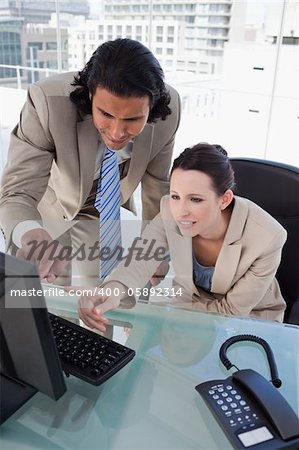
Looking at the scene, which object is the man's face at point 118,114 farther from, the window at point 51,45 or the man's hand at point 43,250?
the window at point 51,45

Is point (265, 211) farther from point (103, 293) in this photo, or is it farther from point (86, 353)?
point (86, 353)

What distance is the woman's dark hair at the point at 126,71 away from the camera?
3.56 feet

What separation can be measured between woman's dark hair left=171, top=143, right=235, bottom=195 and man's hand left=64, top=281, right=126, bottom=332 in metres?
0.38

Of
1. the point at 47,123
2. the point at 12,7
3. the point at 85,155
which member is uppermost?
the point at 12,7

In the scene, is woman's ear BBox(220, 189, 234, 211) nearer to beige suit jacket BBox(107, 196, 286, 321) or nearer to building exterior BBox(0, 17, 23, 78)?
beige suit jacket BBox(107, 196, 286, 321)

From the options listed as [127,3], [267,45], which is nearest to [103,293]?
[127,3]

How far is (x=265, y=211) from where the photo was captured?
1.36 metres

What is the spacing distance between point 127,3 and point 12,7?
Result: 73cm

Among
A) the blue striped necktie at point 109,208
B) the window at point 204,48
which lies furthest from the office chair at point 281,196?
the window at point 204,48

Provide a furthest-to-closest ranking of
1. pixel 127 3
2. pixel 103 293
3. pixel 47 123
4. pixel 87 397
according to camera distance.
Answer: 1. pixel 127 3
2. pixel 47 123
3. pixel 103 293
4. pixel 87 397

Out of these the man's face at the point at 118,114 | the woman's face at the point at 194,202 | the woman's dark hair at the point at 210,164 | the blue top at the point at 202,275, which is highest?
the man's face at the point at 118,114

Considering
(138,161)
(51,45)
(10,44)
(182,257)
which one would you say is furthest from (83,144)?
(10,44)

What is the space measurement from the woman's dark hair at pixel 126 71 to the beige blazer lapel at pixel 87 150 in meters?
0.15

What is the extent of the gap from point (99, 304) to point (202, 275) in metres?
0.36
